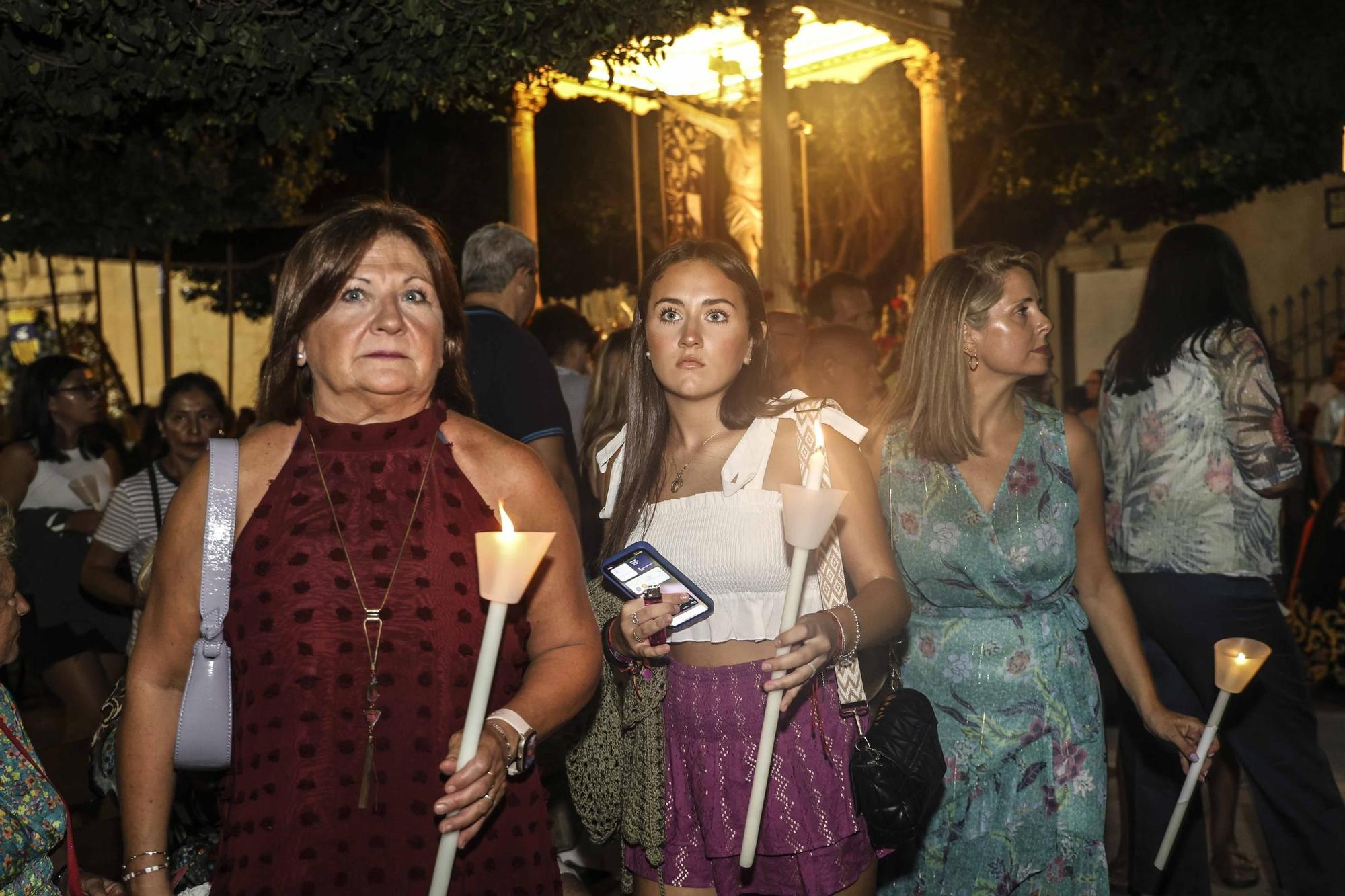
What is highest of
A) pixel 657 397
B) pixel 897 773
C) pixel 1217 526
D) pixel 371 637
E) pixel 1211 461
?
pixel 657 397

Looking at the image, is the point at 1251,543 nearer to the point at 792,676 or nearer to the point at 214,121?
the point at 792,676

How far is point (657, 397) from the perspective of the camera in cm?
374

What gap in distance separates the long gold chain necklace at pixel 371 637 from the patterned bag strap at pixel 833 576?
114cm

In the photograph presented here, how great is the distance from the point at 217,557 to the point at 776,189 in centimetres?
873

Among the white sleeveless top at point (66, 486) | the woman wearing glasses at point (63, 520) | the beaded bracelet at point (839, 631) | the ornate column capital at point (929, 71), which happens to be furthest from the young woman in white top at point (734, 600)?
the ornate column capital at point (929, 71)

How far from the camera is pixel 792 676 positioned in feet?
8.79

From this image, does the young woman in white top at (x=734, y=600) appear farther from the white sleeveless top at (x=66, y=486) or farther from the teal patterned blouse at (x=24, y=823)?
the white sleeveless top at (x=66, y=486)

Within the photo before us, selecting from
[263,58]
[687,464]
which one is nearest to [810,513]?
[687,464]

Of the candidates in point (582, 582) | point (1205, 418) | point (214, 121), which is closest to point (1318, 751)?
point (1205, 418)

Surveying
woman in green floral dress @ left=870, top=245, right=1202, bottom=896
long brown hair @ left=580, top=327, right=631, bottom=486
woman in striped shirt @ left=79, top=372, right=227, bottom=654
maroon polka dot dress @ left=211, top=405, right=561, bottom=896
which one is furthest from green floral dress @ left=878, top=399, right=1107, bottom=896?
woman in striped shirt @ left=79, top=372, right=227, bottom=654

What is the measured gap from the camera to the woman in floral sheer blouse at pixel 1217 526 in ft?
15.4

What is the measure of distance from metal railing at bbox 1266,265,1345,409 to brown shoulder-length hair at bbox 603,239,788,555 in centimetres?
2123

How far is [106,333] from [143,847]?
26358 mm

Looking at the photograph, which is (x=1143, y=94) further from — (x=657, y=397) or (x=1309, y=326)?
(x=657, y=397)
